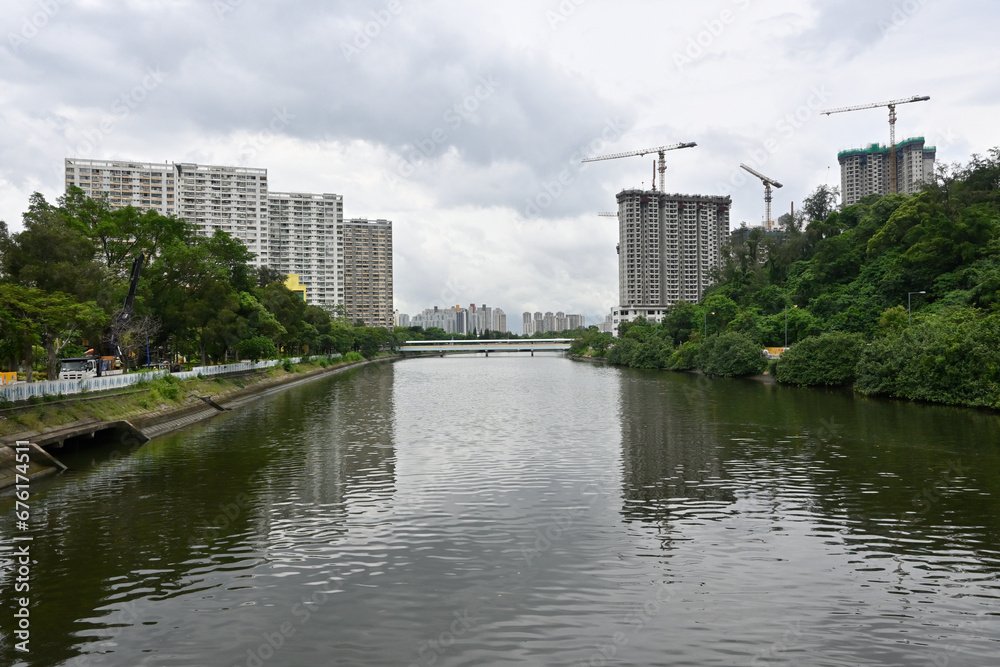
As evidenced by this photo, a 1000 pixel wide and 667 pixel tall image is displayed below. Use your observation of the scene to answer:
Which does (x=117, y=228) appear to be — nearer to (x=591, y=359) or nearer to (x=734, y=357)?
(x=734, y=357)

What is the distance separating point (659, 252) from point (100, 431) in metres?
168

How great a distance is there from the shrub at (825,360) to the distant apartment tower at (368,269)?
485 feet

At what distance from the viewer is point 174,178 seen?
14075cm

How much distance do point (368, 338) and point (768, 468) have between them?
359 ft

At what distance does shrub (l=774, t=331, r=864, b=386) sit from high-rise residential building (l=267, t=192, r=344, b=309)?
429 ft

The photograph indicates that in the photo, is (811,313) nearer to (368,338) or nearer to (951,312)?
(951,312)

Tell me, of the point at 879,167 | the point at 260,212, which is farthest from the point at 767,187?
the point at 260,212

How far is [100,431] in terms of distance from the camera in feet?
87.0

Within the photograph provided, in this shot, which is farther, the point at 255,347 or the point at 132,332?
the point at 255,347

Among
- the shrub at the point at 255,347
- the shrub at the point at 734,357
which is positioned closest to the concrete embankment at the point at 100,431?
the shrub at the point at 255,347

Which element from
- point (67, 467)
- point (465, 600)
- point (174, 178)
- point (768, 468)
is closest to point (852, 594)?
point (465, 600)

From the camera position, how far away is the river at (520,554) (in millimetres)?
9055

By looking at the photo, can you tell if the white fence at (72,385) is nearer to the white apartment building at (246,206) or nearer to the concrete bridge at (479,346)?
the white apartment building at (246,206)

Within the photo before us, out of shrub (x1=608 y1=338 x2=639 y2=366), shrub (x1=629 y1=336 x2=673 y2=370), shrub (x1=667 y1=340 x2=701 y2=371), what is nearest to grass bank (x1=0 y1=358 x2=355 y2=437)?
shrub (x1=667 y1=340 x2=701 y2=371)
